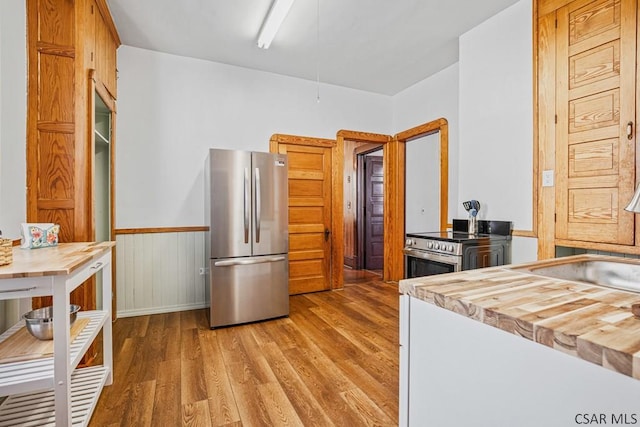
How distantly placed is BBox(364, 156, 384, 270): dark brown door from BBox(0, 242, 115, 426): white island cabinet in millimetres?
4461

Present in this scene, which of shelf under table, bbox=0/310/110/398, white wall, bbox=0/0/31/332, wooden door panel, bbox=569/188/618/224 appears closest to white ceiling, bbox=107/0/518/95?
white wall, bbox=0/0/31/332

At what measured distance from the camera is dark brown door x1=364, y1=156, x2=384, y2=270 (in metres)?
5.78

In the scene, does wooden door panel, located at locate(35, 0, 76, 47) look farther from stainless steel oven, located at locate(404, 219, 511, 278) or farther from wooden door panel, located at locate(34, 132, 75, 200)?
stainless steel oven, located at locate(404, 219, 511, 278)

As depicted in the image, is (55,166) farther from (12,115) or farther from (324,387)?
(324,387)

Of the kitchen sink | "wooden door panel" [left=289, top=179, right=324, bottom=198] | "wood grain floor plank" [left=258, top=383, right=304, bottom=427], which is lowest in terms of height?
"wood grain floor plank" [left=258, top=383, right=304, bottom=427]

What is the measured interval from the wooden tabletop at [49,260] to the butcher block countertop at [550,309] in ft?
4.43

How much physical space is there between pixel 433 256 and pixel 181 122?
9.72 feet

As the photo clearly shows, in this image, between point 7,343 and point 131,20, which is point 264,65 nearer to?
point 131,20

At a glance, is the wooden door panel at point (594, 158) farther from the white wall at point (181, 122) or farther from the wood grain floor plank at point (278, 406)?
the white wall at point (181, 122)

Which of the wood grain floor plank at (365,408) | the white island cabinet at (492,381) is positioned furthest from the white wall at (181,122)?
the white island cabinet at (492,381)

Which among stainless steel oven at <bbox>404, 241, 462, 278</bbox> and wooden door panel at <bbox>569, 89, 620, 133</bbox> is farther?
stainless steel oven at <bbox>404, 241, 462, 278</bbox>

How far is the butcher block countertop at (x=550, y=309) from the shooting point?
589 millimetres

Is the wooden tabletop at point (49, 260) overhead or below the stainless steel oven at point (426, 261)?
overhead

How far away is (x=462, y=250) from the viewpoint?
97.3 inches
